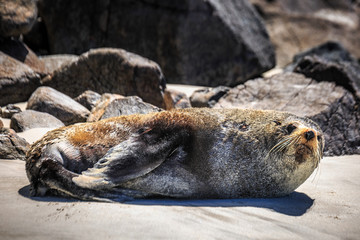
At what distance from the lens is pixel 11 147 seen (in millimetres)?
4234

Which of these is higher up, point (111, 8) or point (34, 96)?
point (111, 8)

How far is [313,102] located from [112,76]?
11.7 feet

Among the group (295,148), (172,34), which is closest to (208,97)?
(295,148)

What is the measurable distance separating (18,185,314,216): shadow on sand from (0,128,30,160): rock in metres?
0.96

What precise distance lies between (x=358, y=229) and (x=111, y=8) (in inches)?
373

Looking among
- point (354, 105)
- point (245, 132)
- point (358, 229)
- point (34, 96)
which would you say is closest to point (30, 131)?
point (34, 96)

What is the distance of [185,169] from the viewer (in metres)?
3.30

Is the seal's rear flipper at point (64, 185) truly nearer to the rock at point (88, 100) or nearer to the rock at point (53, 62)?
the rock at point (88, 100)

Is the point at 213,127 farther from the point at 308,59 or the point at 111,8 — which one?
the point at 111,8

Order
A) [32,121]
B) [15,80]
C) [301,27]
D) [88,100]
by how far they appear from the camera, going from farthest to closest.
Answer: [301,27]
[15,80]
[88,100]
[32,121]

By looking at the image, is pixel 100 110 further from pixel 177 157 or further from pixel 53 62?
pixel 53 62

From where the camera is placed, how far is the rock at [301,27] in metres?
19.8

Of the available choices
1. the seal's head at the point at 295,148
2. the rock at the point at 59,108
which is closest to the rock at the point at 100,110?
the rock at the point at 59,108

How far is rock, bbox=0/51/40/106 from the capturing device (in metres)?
6.77
